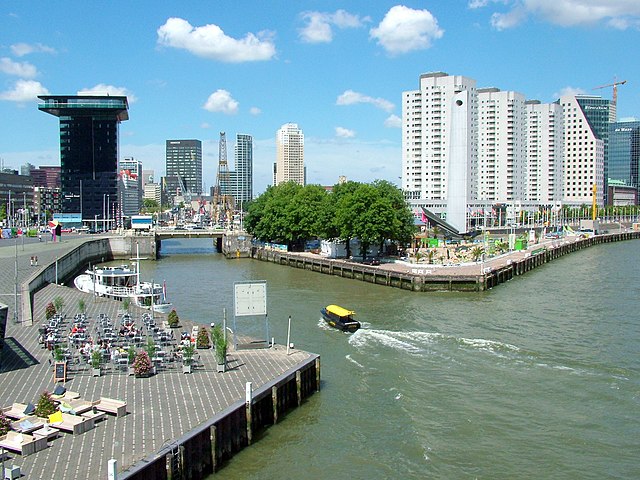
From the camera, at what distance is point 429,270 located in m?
69.4

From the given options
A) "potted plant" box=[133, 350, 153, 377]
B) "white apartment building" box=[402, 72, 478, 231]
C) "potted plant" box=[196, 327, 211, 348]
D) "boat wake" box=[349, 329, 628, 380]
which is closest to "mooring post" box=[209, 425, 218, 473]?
"potted plant" box=[133, 350, 153, 377]

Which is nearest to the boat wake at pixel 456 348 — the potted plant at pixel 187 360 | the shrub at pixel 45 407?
the potted plant at pixel 187 360

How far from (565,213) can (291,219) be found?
11775cm

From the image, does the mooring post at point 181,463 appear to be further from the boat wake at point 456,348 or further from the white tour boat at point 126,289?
the white tour boat at point 126,289

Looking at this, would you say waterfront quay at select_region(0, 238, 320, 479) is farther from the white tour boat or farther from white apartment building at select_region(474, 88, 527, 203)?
white apartment building at select_region(474, 88, 527, 203)

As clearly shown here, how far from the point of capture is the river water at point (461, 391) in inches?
884

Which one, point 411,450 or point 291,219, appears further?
point 291,219

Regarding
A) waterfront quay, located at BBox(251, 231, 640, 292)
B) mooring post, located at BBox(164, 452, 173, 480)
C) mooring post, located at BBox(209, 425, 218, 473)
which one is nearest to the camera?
mooring post, located at BBox(164, 452, 173, 480)

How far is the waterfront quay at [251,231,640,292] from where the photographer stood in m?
64.0

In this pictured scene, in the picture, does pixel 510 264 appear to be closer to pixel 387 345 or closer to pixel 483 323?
pixel 483 323

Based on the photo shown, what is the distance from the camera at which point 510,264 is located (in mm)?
77562

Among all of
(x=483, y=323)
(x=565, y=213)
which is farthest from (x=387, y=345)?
(x=565, y=213)

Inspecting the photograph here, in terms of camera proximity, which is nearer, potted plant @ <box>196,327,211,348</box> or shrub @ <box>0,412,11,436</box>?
shrub @ <box>0,412,11,436</box>

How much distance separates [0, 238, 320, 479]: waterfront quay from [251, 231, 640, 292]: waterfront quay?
35.5m
